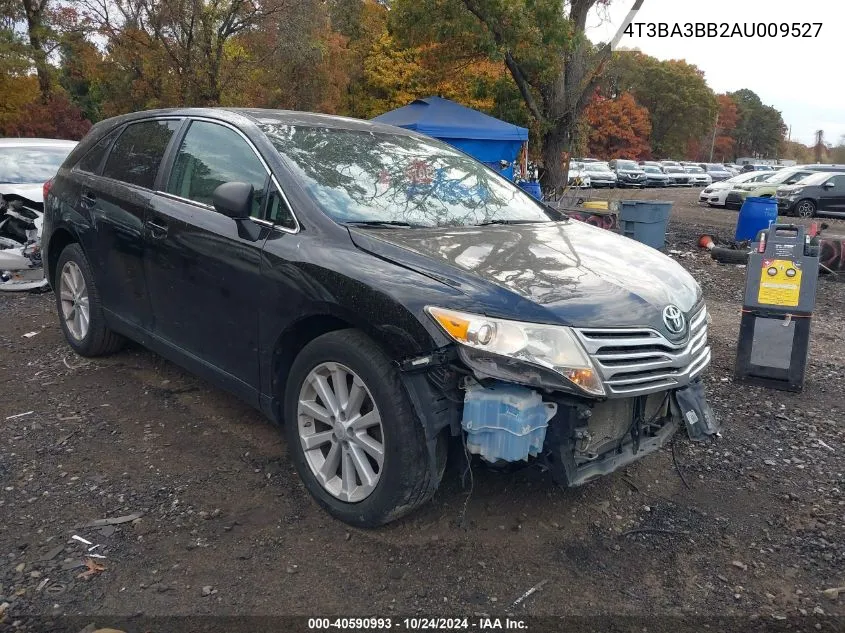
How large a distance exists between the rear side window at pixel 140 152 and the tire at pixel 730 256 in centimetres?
926

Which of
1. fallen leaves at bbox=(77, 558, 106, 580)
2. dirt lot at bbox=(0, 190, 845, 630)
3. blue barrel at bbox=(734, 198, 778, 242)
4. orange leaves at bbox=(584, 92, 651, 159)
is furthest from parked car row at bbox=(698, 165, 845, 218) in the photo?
orange leaves at bbox=(584, 92, 651, 159)

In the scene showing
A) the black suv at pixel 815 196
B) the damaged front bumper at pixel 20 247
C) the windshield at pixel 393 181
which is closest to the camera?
the windshield at pixel 393 181

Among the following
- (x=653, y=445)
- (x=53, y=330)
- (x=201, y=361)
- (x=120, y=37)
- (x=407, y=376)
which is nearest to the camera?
(x=407, y=376)

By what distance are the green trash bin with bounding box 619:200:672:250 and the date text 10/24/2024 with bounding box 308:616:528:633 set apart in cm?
960

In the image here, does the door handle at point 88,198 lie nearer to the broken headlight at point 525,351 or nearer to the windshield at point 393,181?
the windshield at point 393,181

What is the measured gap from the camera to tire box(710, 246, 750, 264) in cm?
1095

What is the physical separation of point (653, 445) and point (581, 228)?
4.72ft

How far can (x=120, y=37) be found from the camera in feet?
66.3

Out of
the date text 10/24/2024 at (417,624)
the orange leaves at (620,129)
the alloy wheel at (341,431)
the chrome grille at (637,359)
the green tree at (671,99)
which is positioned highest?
the green tree at (671,99)

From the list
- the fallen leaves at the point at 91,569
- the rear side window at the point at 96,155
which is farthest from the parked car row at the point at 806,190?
the fallen leaves at the point at 91,569

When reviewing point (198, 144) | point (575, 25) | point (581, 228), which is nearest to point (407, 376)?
point (581, 228)

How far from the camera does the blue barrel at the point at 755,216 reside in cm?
1211

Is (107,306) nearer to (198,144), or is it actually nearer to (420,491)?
(198,144)

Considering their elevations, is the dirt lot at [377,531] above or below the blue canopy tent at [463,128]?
below
